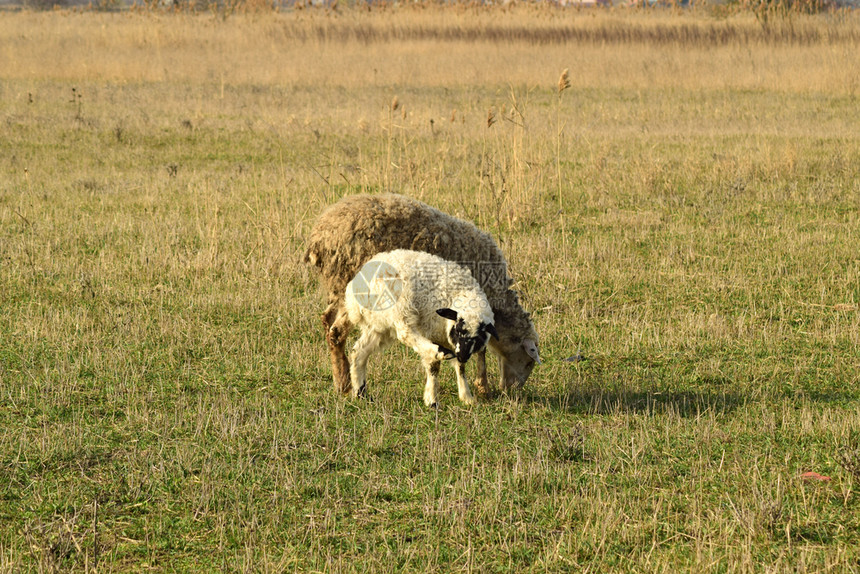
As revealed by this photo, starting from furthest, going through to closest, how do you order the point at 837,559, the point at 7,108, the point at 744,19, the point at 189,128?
the point at 744,19 < the point at 7,108 < the point at 189,128 < the point at 837,559

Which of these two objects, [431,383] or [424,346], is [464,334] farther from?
[431,383]

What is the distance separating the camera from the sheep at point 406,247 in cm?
664

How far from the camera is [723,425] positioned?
6000 millimetres

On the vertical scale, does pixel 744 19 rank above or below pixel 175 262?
above

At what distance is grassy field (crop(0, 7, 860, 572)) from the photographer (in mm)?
4602

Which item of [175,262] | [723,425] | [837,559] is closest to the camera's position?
[837,559]

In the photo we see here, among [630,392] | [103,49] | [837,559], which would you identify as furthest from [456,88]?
[837,559]

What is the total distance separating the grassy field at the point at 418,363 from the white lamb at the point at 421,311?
0.41 metres

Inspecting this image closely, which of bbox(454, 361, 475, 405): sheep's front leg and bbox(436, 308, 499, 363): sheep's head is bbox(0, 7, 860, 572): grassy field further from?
bbox(436, 308, 499, 363): sheep's head

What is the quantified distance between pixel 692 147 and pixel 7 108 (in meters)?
13.6

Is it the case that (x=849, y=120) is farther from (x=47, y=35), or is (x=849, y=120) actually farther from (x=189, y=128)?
(x=47, y=35)

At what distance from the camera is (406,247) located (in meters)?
6.77

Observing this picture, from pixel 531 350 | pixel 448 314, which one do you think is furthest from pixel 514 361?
pixel 448 314

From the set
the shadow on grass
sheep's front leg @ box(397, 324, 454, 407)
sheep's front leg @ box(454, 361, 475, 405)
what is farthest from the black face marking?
the shadow on grass
